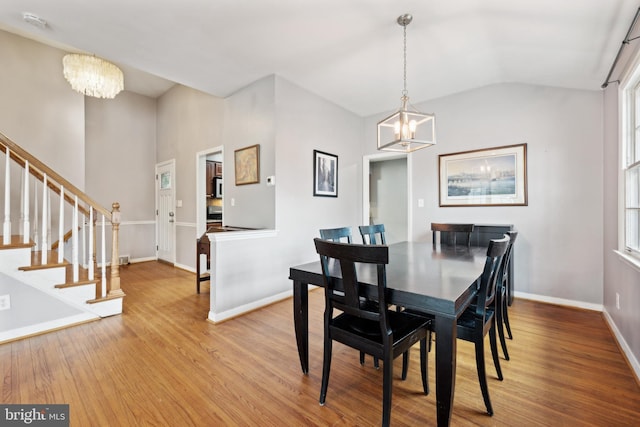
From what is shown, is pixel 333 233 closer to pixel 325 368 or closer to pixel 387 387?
pixel 325 368

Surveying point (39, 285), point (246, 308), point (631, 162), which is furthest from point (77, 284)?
point (631, 162)

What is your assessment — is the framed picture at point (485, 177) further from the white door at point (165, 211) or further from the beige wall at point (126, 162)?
the beige wall at point (126, 162)

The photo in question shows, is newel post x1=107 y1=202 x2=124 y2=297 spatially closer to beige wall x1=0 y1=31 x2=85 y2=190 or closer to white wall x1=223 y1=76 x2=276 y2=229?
white wall x1=223 y1=76 x2=276 y2=229

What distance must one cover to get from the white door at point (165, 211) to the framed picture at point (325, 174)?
3.07 meters

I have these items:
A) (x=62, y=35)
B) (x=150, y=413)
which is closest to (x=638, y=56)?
(x=150, y=413)

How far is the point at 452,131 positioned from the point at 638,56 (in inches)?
76.8

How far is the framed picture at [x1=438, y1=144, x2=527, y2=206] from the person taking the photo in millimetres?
3338

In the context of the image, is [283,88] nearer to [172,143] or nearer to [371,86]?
[371,86]

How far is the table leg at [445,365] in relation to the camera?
124cm

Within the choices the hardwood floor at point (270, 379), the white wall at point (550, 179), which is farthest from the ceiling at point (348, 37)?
the hardwood floor at point (270, 379)

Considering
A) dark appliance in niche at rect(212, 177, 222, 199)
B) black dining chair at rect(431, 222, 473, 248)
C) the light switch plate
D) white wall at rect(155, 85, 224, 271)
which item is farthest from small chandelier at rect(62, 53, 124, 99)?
black dining chair at rect(431, 222, 473, 248)

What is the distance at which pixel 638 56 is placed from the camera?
188cm

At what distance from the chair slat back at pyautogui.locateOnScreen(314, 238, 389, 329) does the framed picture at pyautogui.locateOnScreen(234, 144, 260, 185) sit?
90.4 inches

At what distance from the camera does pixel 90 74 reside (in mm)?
3586
